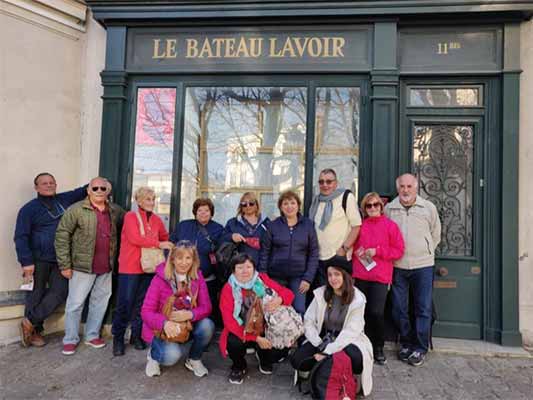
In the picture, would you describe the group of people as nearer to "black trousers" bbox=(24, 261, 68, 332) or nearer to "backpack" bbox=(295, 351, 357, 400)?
"black trousers" bbox=(24, 261, 68, 332)

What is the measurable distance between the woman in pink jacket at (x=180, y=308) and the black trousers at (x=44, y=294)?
148 cm

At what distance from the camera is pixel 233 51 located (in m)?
5.07

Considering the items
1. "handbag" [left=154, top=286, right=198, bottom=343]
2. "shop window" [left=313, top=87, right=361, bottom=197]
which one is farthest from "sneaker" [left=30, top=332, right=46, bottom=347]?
"shop window" [left=313, top=87, right=361, bottom=197]

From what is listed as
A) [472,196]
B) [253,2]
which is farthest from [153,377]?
[253,2]

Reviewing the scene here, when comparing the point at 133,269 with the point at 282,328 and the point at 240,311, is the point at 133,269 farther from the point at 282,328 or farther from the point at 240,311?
the point at 282,328

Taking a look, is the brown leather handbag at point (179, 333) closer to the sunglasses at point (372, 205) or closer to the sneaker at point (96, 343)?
the sneaker at point (96, 343)

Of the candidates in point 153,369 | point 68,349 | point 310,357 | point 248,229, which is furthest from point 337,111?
point 68,349

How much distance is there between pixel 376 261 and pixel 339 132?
1843 millimetres

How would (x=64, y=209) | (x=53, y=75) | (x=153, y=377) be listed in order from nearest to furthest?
1. (x=153, y=377)
2. (x=64, y=209)
3. (x=53, y=75)

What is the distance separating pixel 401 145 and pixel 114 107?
3577mm

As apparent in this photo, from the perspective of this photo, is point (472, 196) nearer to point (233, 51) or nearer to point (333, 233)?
point (333, 233)

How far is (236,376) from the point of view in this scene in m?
3.55

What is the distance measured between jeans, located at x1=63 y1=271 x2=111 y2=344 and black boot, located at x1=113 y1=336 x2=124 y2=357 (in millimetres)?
417

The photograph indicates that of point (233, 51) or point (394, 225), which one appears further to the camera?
point (233, 51)
